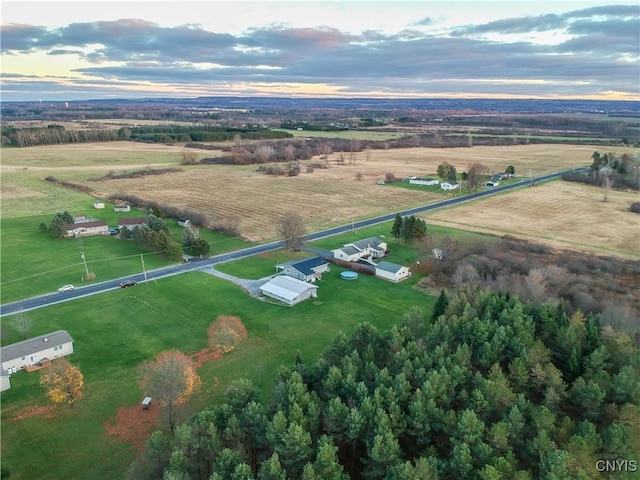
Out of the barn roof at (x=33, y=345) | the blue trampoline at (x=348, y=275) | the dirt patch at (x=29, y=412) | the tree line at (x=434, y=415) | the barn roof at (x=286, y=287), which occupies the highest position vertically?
the tree line at (x=434, y=415)

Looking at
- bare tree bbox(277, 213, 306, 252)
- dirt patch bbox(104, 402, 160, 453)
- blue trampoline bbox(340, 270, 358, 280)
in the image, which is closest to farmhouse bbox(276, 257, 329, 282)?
blue trampoline bbox(340, 270, 358, 280)

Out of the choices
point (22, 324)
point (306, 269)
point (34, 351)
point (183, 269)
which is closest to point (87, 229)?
point (183, 269)

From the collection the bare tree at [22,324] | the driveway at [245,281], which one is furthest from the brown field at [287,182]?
the bare tree at [22,324]

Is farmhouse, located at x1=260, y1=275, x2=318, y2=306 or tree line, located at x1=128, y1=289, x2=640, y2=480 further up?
tree line, located at x1=128, y1=289, x2=640, y2=480

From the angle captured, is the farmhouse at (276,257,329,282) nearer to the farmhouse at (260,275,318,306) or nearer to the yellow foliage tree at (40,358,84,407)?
the farmhouse at (260,275,318,306)

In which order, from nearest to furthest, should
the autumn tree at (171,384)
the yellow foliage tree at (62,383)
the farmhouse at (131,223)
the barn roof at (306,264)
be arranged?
the autumn tree at (171,384), the yellow foliage tree at (62,383), the barn roof at (306,264), the farmhouse at (131,223)

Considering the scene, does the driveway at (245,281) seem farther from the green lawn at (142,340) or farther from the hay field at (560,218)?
the hay field at (560,218)

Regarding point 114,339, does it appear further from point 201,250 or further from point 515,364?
point 515,364

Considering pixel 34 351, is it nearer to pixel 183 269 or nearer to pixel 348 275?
pixel 183 269
